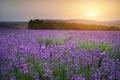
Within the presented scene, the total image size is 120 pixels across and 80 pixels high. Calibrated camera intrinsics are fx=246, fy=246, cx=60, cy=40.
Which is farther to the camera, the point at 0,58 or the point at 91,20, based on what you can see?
the point at 91,20

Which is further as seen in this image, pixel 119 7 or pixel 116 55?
pixel 119 7

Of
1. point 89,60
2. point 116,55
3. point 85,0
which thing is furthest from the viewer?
point 85,0

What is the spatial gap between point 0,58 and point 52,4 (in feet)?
7.03

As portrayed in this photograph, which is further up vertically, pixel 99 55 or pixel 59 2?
pixel 59 2

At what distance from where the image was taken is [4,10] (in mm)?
3736

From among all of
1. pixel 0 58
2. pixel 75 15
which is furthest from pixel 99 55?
pixel 75 15

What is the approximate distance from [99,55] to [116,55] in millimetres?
392

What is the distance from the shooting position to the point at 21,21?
3.78 m

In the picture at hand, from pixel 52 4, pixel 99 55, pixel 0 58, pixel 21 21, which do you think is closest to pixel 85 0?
pixel 52 4

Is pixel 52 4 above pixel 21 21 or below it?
above

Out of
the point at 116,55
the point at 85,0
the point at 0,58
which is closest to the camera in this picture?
the point at 0,58

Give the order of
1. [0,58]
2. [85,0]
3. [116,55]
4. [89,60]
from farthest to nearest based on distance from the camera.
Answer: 1. [85,0]
2. [116,55]
3. [0,58]
4. [89,60]

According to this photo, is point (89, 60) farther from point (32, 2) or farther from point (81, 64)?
point (32, 2)

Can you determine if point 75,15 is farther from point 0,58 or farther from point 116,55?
point 0,58
